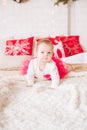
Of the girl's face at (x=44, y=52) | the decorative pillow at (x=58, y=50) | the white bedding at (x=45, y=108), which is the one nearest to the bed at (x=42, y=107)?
the white bedding at (x=45, y=108)

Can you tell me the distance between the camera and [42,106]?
151 cm

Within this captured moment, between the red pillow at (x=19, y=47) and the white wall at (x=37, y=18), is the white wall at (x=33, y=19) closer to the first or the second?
the white wall at (x=37, y=18)

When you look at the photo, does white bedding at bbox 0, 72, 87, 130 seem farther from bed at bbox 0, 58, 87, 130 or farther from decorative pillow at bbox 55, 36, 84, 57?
decorative pillow at bbox 55, 36, 84, 57

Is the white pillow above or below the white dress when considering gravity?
below

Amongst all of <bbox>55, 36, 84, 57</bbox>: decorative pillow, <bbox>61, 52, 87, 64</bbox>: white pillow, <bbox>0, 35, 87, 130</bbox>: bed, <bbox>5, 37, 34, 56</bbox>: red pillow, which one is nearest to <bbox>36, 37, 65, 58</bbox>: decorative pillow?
<bbox>55, 36, 84, 57</bbox>: decorative pillow

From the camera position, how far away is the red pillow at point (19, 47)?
3.06 m

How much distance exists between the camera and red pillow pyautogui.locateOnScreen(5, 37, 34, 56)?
3064 millimetres

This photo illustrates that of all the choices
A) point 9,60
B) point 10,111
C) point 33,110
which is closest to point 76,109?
point 33,110

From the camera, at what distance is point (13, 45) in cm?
311

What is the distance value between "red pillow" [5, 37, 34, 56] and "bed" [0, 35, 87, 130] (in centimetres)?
115

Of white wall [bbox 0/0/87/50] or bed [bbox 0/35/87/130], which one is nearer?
bed [bbox 0/35/87/130]

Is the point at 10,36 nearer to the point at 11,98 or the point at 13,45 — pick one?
the point at 13,45

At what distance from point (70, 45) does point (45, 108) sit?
183 cm

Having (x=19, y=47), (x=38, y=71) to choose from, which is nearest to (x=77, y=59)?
(x=19, y=47)
